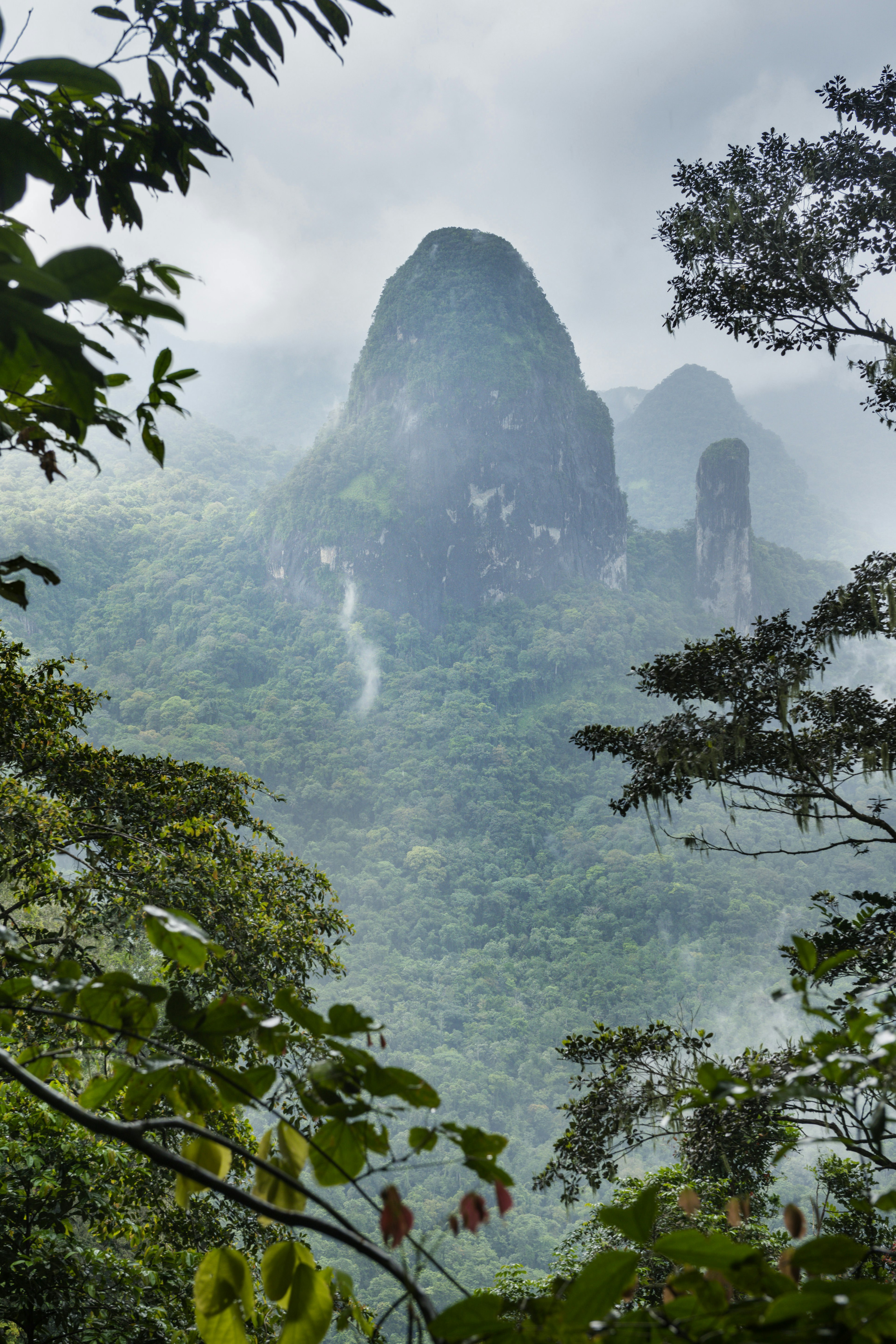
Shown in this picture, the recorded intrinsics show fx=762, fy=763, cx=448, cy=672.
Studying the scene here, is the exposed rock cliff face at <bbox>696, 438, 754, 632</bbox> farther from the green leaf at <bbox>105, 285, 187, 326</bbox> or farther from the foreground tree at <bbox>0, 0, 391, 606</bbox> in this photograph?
the green leaf at <bbox>105, 285, 187, 326</bbox>

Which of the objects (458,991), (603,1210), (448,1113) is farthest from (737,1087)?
(458,991)

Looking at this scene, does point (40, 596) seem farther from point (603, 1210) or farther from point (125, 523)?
point (603, 1210)

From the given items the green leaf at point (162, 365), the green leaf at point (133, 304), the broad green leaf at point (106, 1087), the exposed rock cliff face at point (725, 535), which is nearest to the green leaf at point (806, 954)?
the broad green leaf at point (106, 1087)

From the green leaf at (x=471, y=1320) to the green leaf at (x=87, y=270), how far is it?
1.70ft

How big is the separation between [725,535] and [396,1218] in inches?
2251

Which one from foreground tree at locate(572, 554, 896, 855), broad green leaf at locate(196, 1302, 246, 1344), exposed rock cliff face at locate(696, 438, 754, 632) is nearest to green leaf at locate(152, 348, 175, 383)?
broad green leaf at locate(196, 1302, 246, 1344)

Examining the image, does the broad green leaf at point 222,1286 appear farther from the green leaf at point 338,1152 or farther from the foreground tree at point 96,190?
the foreground tree at point 96,190

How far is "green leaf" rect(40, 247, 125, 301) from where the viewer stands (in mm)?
385

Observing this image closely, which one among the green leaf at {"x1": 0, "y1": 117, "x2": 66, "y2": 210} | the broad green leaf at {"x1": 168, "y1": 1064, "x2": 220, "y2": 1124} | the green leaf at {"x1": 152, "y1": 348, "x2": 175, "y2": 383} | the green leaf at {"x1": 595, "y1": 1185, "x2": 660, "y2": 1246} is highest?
the green leaf at {"x1": 152, "y1": 348, "x2": 175, "y2": 383}

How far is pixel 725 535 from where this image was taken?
53281 millimetres

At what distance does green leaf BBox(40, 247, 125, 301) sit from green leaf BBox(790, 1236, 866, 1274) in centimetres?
60

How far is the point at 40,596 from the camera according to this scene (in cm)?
3472

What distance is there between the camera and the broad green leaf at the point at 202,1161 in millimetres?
497

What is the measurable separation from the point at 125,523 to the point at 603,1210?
55316 mm
